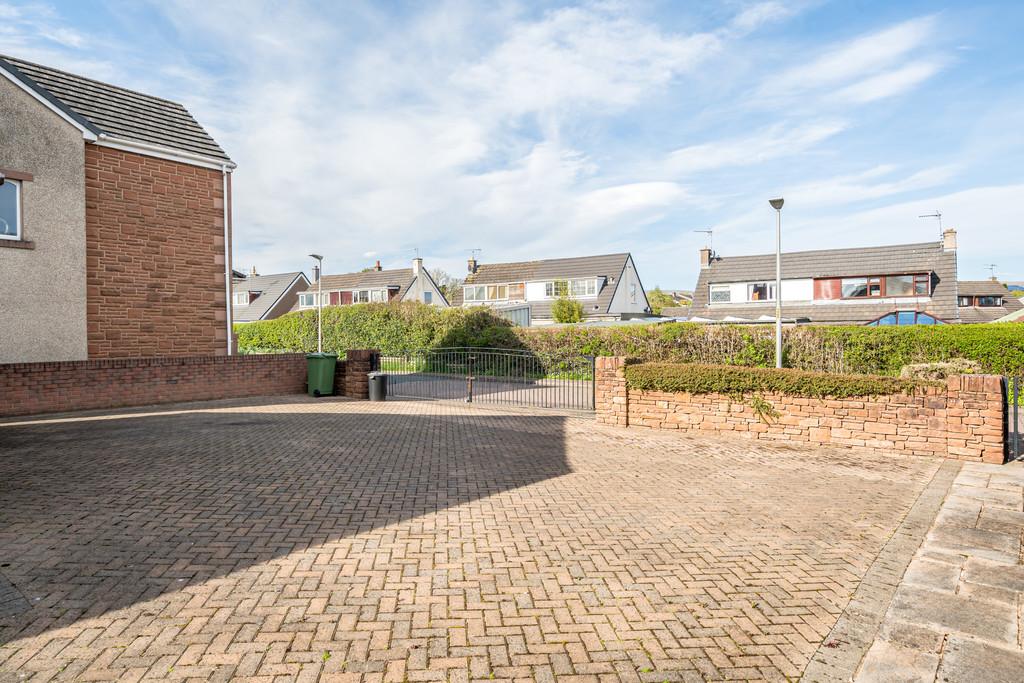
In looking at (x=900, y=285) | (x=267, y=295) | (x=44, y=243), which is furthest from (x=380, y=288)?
(x=44, y=243)

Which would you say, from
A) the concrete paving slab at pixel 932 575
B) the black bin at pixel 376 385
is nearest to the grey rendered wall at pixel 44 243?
the black bin at pixel 376 385

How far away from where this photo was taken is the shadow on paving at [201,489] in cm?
446

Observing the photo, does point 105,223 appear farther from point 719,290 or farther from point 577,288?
point 719,290

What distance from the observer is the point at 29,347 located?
13.5 meters

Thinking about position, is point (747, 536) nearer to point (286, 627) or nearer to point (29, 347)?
point (286, 627)

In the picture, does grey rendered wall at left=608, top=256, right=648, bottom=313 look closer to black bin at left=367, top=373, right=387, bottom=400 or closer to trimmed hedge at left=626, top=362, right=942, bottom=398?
black bin at left=367, top=373, right=387, bottom=400

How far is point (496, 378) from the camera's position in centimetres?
1981

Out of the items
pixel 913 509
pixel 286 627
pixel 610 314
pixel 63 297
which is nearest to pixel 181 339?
pixel 63 297

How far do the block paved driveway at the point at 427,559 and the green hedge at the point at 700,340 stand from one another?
1108cm

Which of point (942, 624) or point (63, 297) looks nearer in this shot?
point (942, 624)

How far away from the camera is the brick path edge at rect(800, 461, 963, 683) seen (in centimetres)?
342

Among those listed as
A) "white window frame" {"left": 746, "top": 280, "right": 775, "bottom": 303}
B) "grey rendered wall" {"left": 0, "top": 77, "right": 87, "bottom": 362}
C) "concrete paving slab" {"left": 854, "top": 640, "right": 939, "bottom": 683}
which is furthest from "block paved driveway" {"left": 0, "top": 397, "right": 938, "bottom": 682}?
"white window frame" {"left": 746, "top": 280, "right": 775, "bottom": 303}

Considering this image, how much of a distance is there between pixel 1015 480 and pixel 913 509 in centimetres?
246

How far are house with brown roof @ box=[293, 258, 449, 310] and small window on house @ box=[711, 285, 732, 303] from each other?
23211 mm
